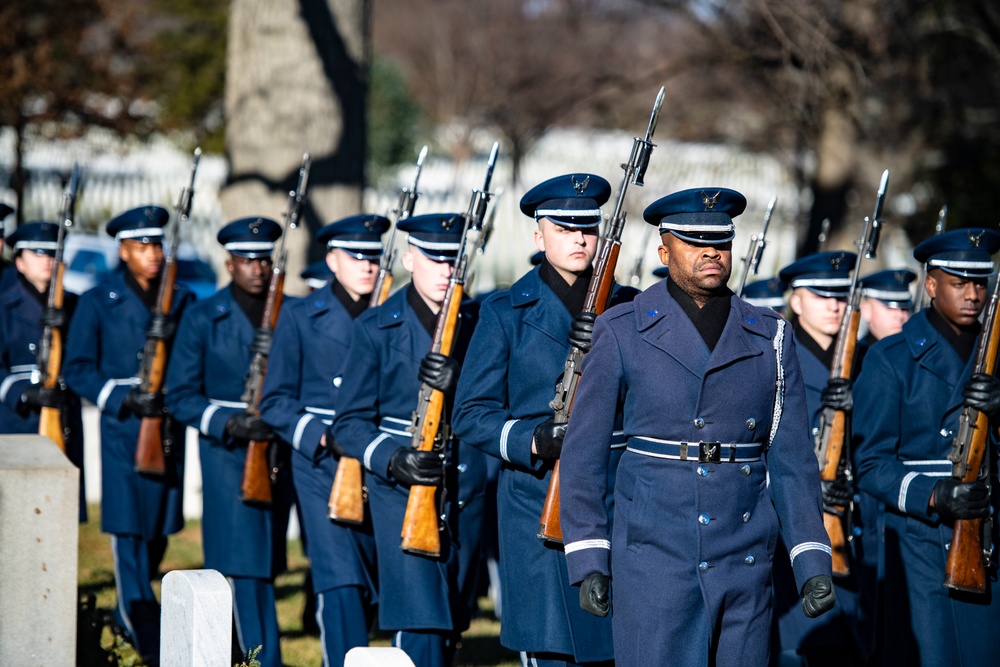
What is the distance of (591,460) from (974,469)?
6.23 feet

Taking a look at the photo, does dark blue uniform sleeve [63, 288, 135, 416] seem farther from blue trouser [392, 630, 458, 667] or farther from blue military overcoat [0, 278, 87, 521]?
blue trouser [392, 630, 458, 667]

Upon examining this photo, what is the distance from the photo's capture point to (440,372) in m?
6.09

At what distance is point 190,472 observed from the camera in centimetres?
1207

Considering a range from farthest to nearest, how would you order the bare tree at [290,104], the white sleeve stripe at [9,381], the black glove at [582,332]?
the bare tree at [290,104], the white sleeve stripe at [9,381], the black glove at [582,332]

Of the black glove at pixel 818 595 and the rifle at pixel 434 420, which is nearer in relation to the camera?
the black glove at pixel 818 595

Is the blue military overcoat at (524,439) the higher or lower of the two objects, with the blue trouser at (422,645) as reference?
higher

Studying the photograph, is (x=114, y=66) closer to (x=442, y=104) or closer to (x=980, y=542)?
(x=442, y=104)

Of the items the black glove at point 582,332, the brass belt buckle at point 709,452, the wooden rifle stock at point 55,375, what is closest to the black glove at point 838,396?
the black glove at point 582,332

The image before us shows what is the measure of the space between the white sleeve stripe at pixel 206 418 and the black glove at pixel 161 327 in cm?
71

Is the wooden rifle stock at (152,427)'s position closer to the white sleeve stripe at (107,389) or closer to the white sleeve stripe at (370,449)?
the white sleeve stripe at (107,389)

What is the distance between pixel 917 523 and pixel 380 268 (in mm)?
3029

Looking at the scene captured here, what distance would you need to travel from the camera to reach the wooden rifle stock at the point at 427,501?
598 cm

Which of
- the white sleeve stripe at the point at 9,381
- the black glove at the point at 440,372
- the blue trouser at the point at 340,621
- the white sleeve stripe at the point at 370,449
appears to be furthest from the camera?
the white sleeve stripe at the point at 9,381

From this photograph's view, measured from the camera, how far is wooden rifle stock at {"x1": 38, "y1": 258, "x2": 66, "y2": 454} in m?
8.45
